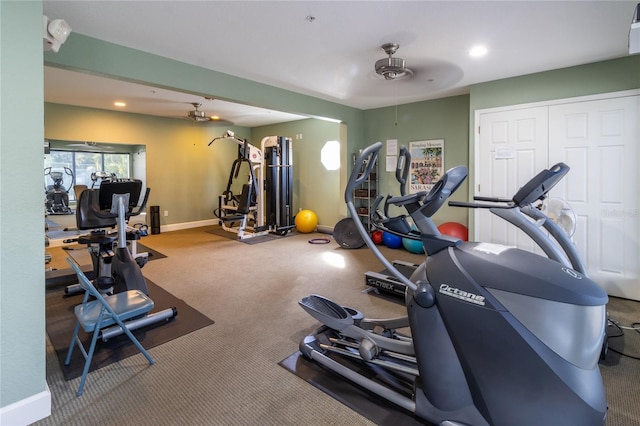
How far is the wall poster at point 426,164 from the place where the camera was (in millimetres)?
5266

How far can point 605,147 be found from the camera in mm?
3398

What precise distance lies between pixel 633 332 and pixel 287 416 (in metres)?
2.84

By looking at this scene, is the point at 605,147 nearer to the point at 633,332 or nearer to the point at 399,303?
the point at 633,332

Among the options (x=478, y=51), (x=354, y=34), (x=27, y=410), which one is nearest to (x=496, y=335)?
(x=27, y=410)

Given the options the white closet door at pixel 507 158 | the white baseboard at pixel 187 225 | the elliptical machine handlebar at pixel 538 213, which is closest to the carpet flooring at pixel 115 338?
the elliptical machine handlebar at pixel 538 213

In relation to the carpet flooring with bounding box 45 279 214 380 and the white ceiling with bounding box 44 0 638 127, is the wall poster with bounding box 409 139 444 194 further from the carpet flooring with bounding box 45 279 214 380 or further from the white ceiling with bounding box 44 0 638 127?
the carpet flooring with bounding box 45 279 214 380

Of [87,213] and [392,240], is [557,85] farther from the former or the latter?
[87,213]

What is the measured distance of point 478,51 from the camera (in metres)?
3.16

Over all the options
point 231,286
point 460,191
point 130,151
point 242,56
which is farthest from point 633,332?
point 130,151

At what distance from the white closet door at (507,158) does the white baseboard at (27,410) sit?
4.36 meters

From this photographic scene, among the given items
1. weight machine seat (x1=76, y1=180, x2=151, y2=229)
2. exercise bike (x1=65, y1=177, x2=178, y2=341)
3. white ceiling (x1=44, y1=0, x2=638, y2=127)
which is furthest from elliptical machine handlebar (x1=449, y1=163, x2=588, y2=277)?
weight machine seat (x1=76, y1=180, x2=151, y2=229)

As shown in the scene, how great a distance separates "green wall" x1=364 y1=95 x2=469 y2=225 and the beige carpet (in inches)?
87.3

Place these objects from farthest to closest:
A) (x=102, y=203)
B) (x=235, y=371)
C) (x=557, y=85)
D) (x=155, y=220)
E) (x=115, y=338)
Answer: (x=155, y=220)
(x=557, y=85)
(x=102, y=203)
(x=115, y=338)
(x=235, y=371)

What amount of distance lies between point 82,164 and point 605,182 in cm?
789
